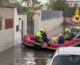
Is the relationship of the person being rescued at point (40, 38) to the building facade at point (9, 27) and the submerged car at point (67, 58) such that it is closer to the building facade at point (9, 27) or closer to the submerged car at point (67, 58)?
the building facade at point (9, 27)

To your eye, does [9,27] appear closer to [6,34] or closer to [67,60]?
[6,34]

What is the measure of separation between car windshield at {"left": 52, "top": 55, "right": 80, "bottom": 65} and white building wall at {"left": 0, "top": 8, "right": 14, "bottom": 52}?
1100 cm

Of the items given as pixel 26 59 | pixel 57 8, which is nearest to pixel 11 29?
pixel 26 59

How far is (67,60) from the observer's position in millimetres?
7973

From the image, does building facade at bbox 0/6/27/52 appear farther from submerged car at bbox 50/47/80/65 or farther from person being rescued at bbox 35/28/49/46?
submerged car at bbox 50/47/80/65

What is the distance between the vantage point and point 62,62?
8.00m

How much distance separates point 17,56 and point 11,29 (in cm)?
426

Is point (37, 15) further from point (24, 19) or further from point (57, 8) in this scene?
point (57, 8)

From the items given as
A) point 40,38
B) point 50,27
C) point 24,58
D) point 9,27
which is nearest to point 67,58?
point 24,58

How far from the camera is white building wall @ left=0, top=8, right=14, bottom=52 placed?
1900 cm

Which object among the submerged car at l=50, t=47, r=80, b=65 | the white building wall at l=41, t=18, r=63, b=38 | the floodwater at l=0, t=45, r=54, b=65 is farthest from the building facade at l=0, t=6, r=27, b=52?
the submerged car at l=50, t=47, r=80, b=65

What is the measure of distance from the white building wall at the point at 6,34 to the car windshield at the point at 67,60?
36.1 feet

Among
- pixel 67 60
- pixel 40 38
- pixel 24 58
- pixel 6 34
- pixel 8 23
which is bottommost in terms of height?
pixel 24 58

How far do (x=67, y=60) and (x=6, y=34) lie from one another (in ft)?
40.4
